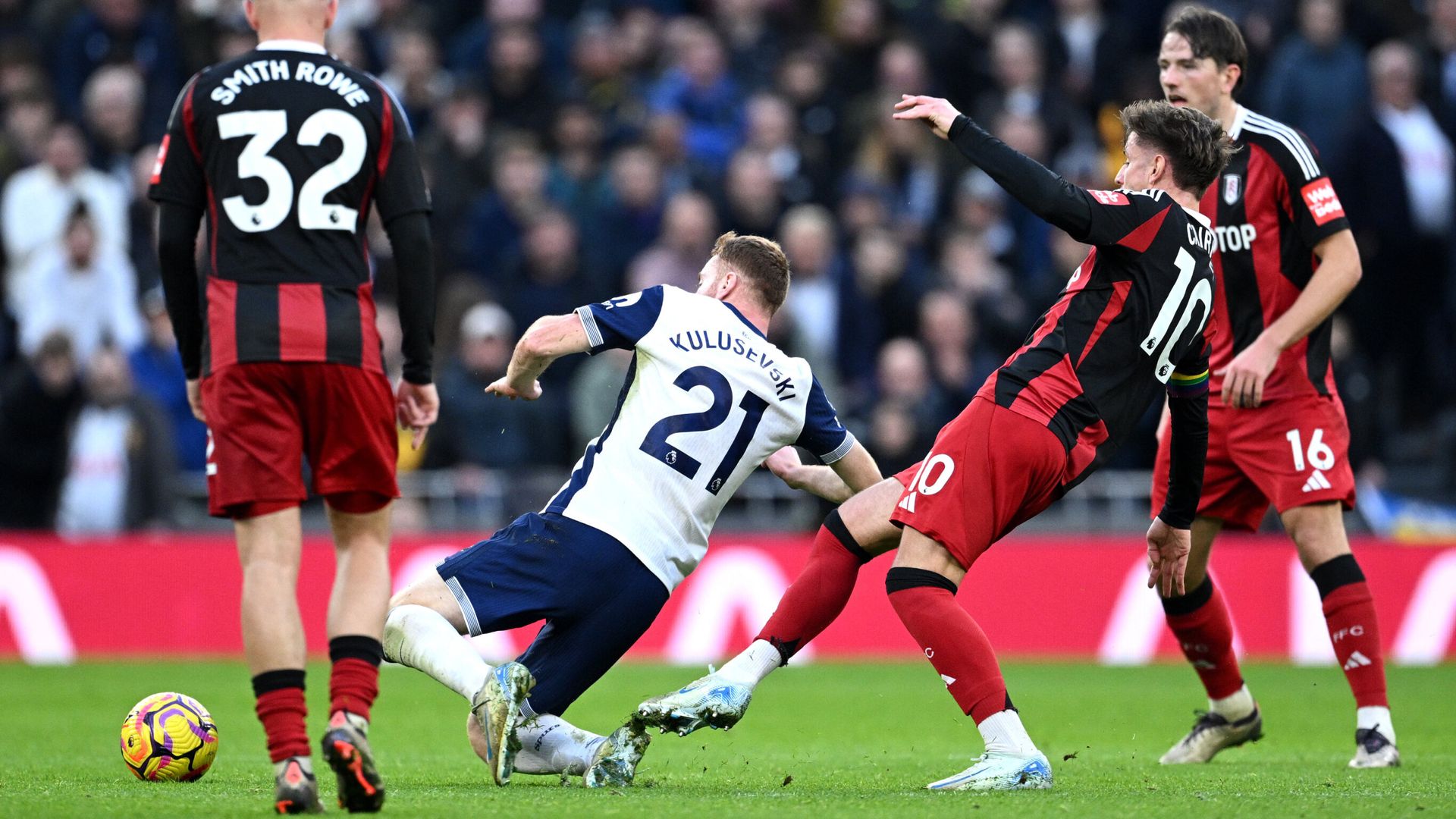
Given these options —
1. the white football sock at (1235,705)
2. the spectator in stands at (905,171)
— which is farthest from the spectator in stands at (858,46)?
the white football sock at (1235,705)

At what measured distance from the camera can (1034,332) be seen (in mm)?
6016

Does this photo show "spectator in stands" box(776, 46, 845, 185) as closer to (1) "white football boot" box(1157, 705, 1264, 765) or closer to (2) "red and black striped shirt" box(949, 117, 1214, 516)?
(1) "white football boot" box(1157, 705, 1264, 765)

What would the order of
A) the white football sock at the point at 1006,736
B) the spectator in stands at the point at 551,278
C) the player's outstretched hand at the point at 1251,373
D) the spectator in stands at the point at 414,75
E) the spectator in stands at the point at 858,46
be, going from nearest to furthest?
the white football sock at the point at 1006,736, the player's outstretched hand at the point at 1251,373, the spectator in stands at the point at 551,278, the spectator in stands at the point at 414,75, the spectator in stands at the point at 858,46

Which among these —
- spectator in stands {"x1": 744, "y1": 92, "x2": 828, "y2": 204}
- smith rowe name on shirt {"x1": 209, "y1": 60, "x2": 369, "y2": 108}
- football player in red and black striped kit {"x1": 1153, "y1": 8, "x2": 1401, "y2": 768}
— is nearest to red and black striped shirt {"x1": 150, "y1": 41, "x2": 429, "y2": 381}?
smith rowe name on shirt {"x1": 209, "y1": 60, "x2": 369, "y2": 108}

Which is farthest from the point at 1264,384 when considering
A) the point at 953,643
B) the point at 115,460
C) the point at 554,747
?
the point at 115,460

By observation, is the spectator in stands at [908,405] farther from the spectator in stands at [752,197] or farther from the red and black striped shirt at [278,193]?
the red and black striped shirt at [278,193]

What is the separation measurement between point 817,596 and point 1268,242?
248cm

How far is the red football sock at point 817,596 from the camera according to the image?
6.09 meters

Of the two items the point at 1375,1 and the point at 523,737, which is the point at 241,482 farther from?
the point at 1375,1

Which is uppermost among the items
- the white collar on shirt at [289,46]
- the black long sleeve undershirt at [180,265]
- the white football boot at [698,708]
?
the white collar on shirt at [289,46]

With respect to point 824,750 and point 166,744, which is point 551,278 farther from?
point 166,744

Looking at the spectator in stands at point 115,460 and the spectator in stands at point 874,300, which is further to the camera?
the spectator in stands at point 874,300

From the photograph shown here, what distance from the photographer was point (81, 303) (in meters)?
13.8

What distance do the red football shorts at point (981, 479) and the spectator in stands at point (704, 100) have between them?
952cm
